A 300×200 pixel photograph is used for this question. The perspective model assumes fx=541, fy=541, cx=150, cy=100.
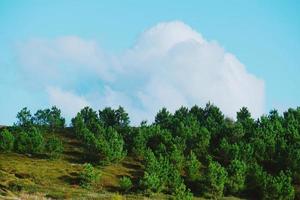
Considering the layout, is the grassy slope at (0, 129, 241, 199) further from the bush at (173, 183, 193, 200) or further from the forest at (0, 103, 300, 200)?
the bush at (173, 183, 193, 200)

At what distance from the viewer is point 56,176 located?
122 metres

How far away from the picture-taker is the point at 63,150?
483 ft

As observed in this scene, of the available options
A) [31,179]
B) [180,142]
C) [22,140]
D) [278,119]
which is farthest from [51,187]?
[278,119]

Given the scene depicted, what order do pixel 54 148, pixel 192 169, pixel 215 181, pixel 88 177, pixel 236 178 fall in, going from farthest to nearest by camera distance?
pixel 54 148, pixel 192 169, pixel 236 178, pixel 215 181, pixel 88 177

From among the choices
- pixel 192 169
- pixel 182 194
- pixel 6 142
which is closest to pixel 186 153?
pixel 192 169

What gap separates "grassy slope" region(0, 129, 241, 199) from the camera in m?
103

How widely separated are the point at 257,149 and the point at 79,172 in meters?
48.3

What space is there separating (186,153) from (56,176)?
39.5m

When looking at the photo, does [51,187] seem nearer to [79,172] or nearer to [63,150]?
[79,172]

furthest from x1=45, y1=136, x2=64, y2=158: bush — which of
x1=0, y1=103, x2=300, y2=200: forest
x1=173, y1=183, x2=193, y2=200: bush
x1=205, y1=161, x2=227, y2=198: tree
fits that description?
x1=205, y1=161, x2=227, y2=198: tree

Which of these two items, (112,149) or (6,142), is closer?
(112,149)

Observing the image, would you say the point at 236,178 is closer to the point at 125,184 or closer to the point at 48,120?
the point at 125,184

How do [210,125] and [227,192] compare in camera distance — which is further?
[210,125]

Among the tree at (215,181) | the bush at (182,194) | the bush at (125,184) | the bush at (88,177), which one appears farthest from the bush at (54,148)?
the tree at (215,181)
